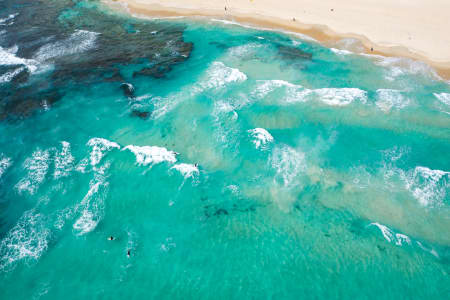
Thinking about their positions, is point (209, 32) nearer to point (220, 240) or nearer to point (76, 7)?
point (76, 7)

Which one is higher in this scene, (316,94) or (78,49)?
(78,49)

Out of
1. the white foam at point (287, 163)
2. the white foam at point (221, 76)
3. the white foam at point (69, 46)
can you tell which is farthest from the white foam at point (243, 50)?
the white foam at point (69, 46)

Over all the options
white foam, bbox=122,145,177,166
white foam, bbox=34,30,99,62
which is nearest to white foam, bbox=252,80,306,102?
white foam, bbox=122,145,177,166

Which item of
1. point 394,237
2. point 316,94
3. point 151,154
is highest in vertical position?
point 316,94

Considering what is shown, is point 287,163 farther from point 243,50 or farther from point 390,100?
point 243,50

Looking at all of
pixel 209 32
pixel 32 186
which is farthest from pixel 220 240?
pixel 209 32

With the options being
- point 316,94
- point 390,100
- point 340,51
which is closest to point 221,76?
point 316,94
